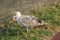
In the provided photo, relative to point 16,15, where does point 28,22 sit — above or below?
below

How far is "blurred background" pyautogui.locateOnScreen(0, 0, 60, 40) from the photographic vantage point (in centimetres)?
673

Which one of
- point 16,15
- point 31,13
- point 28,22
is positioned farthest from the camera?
point 31,13

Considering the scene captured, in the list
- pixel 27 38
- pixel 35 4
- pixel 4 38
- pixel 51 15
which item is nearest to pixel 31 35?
pixel 27 38

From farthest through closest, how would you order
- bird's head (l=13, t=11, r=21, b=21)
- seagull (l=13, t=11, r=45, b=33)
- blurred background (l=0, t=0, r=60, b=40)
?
bird's head (l=13, t=11, r=21, b=21) < seagull (l=13, t=11, r=45, b=33) < blurred background (l=0, t=0, r=60, b=40)

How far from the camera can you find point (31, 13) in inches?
328

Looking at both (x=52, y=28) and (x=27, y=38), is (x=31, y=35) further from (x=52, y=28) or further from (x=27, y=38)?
(x=52, y=28)

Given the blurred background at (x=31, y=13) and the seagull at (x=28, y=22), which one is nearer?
the blurred background at (x=31, y=13)

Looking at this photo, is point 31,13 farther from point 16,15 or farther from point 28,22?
point 28,22

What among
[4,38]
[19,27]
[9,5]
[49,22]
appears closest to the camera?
[4,38]

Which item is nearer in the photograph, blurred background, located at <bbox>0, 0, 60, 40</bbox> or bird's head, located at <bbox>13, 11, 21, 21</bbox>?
blurred background, located at <bbox>0, 0, 60, 40</bbox>

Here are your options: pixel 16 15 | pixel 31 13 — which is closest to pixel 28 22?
pixel 16 15

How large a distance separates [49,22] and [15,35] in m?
1.38

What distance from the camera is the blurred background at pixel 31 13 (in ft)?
22.1

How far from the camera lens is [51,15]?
8102 millimetres
